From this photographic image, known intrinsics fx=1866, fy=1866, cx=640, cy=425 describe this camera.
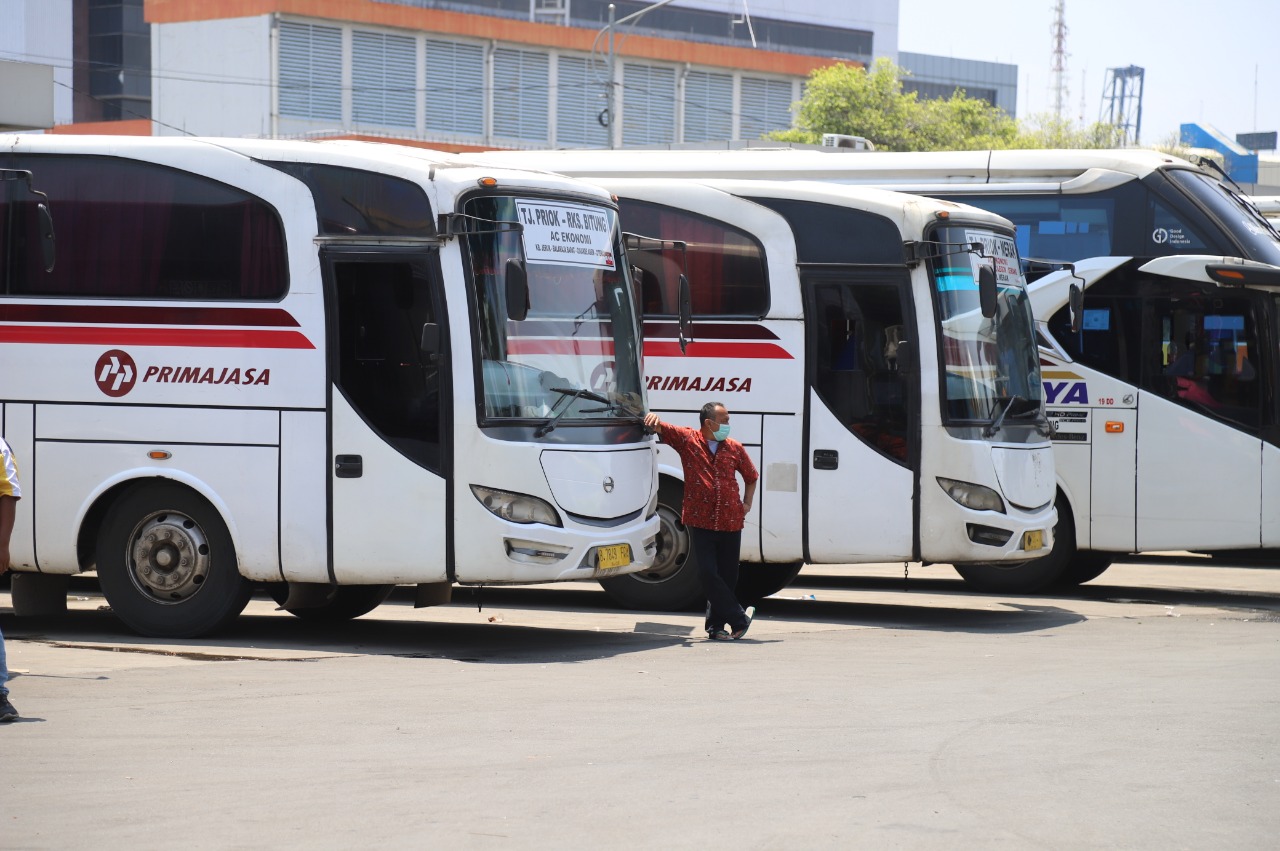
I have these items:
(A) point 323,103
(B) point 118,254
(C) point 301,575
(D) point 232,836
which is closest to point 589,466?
(C) point 301,575

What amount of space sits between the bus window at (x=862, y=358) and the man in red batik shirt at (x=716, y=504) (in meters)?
1.61

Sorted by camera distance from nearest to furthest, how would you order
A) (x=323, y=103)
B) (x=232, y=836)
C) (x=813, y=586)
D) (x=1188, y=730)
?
(x=232, y=836)
(x=1188, y=730)
(x=813, y=586)
(x=323, y=103)

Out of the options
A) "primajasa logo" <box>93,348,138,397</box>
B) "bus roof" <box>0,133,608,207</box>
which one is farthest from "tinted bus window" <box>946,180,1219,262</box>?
"primajasa logo" <box>93,348,138,397</box>

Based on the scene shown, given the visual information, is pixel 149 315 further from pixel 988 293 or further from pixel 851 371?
pixel 988 293

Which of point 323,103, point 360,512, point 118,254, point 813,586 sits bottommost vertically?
point 813,586

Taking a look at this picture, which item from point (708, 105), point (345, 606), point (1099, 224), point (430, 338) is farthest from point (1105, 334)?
point (708, 105)

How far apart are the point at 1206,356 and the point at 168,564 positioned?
8965 millimetres

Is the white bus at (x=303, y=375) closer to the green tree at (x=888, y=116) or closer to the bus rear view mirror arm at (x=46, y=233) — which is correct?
the bus rear view mirror arm at (x=46, y=233)

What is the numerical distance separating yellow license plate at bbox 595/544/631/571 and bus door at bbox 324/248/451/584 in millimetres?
1048

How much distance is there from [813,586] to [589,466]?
21.9 ft

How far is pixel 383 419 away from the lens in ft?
39.3

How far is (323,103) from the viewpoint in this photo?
204ft

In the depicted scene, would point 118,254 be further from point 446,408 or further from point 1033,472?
point 1033,472

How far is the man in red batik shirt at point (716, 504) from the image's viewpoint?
1273cm
